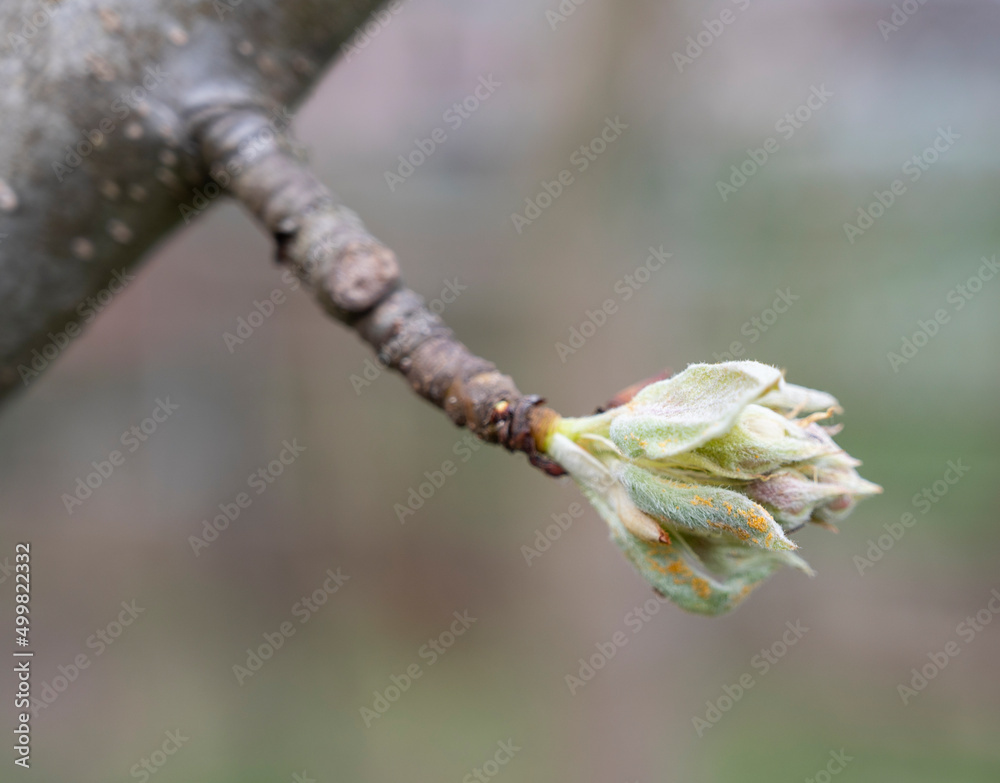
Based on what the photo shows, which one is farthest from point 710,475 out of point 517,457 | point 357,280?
point 517,457

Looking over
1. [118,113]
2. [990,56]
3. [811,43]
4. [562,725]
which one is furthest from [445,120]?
[118,113]

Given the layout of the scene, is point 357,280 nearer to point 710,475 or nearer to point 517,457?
point 710,475

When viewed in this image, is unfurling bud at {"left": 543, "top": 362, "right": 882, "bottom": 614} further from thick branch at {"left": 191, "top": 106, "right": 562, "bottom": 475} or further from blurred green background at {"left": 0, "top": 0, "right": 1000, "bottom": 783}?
blurred green background at {"left": 0, "top": 0, "right": 1000, "bottom": 783}

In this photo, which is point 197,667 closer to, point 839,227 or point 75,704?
point 75,704

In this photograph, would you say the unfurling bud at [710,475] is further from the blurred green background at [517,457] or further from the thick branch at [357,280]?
the blurred green background at [517,457]

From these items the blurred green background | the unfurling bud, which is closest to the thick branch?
the unfurling bud
